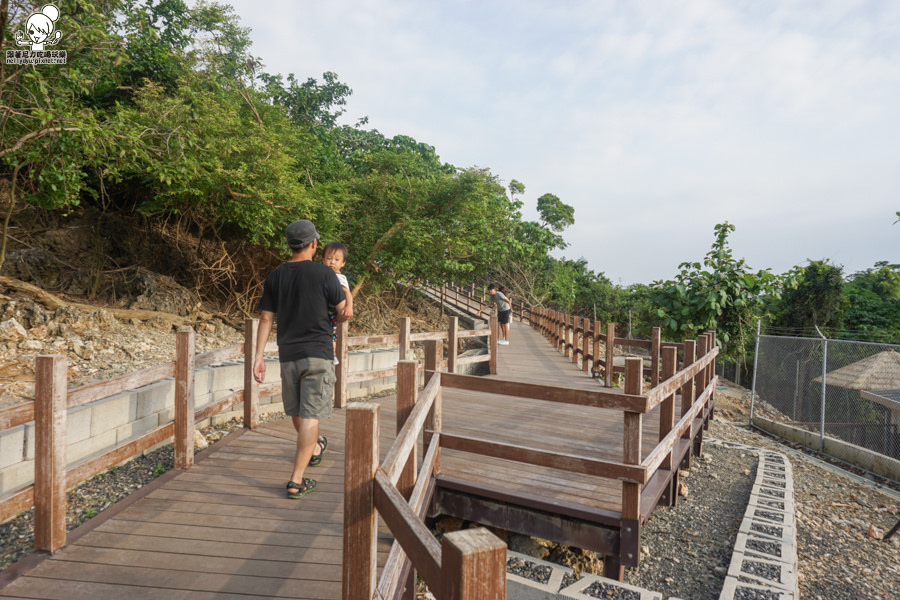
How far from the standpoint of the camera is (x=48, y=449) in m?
2.56

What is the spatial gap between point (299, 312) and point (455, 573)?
251cm

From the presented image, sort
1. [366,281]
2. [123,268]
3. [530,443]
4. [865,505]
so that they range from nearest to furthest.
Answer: [530,443] → [865,505] → [123,268] → [366,281]

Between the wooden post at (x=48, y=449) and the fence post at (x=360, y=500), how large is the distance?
191 cm

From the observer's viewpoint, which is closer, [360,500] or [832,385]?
[360,500]

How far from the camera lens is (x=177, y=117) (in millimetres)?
→ 7879

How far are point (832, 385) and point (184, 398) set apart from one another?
12.4 m

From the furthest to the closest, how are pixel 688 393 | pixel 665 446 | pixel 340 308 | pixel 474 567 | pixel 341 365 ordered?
pixel 341 365 < pixel 688 393 < pixel 665 446 < pixel 340 308 < pixel 474 567

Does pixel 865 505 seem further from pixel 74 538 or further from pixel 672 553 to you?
pixel 74 538

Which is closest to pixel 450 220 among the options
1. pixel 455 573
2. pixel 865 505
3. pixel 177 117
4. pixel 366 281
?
pixel 366 281
